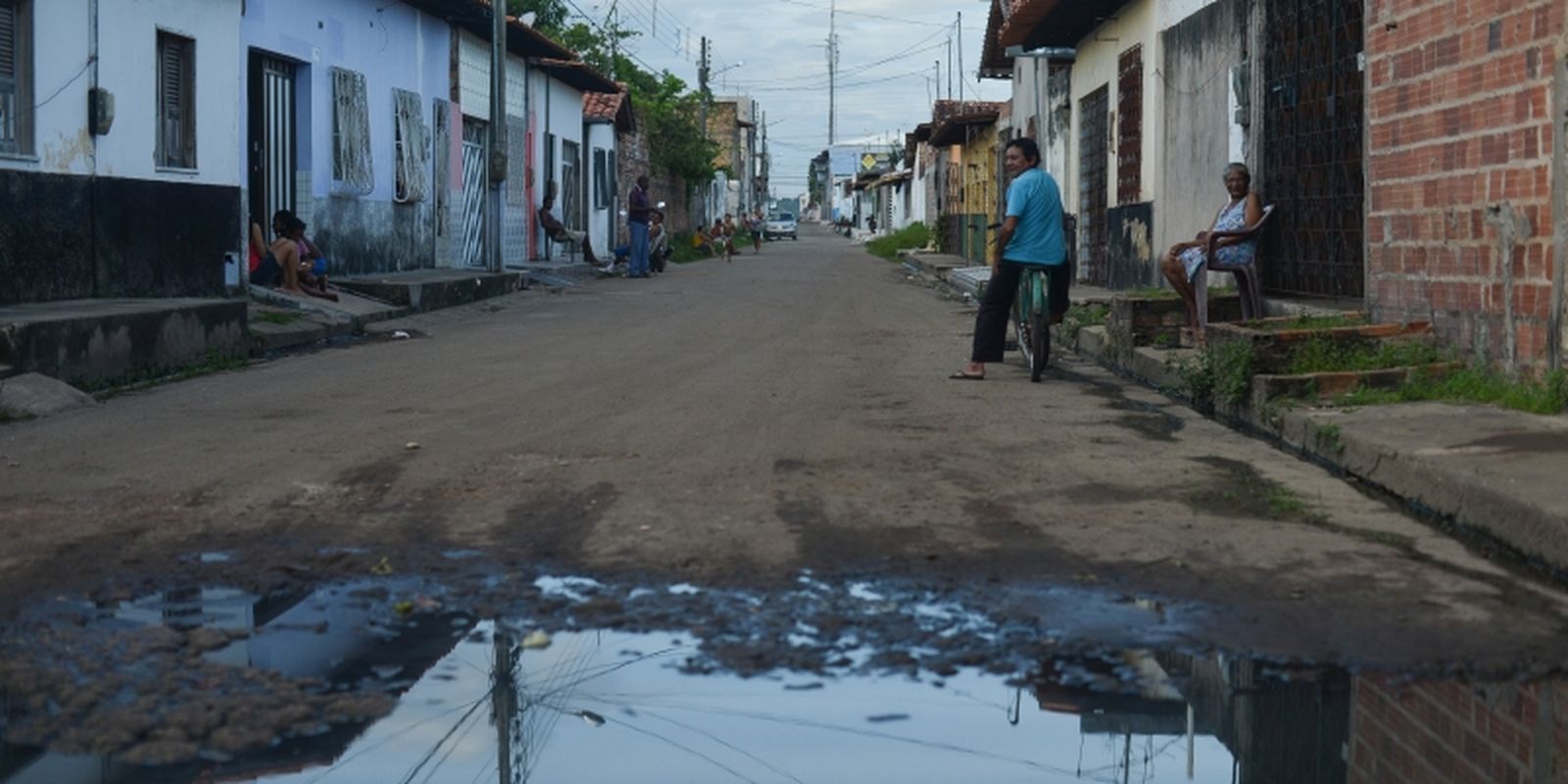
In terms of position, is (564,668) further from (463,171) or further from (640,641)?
(463,171)

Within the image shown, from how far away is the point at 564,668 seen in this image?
4234 mm

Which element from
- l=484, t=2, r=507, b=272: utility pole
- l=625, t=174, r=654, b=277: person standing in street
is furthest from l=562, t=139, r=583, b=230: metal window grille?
l=484, t=2, r=507, b=272: utility pole

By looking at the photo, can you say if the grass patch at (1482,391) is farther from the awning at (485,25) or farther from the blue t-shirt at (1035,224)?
the awning at (485,25)

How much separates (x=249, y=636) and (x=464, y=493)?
2132mm

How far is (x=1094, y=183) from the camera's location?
71.4ft

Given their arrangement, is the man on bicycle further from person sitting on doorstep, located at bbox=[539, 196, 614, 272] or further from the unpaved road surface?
person sitting on doorstep, located at bbox=[539, 196, 614, 272]

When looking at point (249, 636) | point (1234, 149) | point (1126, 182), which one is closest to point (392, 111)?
point (1126, 182)

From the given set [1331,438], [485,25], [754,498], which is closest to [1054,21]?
[485,25]

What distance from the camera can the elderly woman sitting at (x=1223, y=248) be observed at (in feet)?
38.3

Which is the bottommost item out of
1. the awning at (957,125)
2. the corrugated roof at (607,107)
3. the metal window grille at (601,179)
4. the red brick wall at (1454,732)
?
the red brick wall at (1454,732)

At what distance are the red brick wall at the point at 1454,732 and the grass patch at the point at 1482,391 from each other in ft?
12.6

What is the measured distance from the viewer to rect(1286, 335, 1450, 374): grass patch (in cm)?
897

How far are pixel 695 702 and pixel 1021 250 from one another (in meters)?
7.98

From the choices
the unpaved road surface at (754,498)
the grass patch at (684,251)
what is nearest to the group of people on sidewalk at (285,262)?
the unpaved road surface at (754,498)
